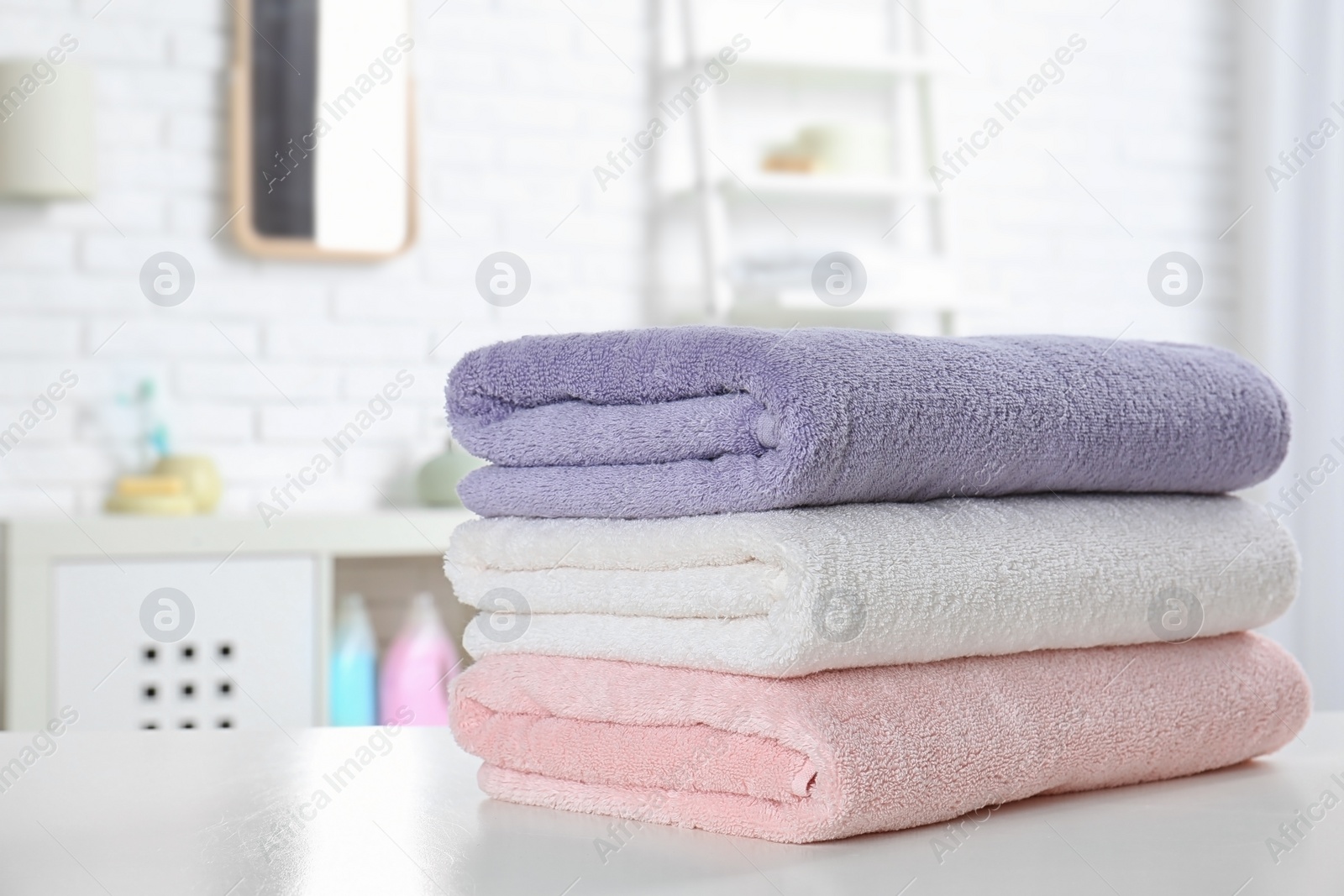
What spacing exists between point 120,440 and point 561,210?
2.74 ft

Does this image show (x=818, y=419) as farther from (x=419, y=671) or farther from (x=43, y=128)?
(x=43, y=128)

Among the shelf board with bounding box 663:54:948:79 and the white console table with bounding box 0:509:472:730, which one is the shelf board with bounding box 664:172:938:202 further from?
the white console table with bounding box 0:509:472:730

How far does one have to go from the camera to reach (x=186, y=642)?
183 centimetres

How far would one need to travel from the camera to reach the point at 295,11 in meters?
2.19

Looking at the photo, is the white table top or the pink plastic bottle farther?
the pink plastic bottle

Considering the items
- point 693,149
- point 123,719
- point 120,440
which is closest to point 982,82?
point 693,149

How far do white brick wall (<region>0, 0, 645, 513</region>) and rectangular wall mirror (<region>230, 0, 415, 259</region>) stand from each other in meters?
0.05

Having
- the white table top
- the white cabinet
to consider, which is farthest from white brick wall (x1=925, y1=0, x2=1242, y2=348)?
the white table top

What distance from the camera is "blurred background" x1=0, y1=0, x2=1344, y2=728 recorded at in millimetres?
1871

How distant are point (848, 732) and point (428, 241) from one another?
1.91 m

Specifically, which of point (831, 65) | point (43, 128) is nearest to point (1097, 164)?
point (831, 65)

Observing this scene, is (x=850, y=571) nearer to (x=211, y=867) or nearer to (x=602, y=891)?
(x=602, y=891)

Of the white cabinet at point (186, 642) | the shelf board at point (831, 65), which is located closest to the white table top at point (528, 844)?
the white cabinet at point (186, 642)

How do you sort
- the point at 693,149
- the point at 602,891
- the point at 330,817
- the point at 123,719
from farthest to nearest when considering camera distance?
the point at 693,149
the point at 123,719
the point at 330,817
the point at 602,891
